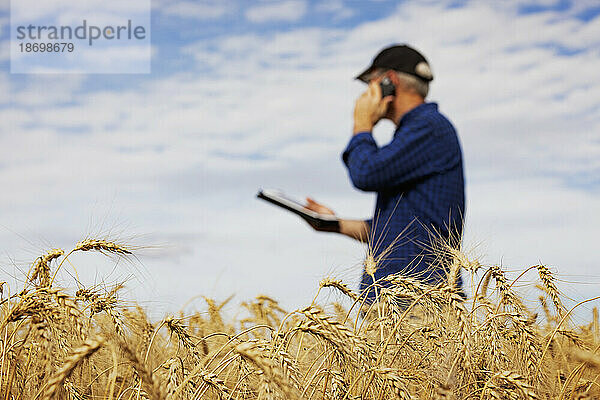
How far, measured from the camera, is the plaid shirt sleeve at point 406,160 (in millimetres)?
4062

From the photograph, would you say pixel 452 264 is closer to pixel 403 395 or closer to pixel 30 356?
pixel 403 395

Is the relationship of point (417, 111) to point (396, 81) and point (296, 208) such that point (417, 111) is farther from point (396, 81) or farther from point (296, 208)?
point (296, 208)

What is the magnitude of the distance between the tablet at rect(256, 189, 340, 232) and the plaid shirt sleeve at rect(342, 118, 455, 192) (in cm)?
49

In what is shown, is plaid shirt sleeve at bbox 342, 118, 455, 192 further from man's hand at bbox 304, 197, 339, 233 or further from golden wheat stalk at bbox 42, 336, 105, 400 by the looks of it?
golden wheat stalk at bbox 42, 336, 105, 400

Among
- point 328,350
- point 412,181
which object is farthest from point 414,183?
point 328,350

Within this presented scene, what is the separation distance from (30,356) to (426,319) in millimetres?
1503

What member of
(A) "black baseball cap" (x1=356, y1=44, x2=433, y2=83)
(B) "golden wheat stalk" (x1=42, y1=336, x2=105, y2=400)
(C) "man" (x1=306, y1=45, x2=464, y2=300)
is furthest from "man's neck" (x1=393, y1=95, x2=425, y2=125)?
(B) "golden wheat stalk" (x1=42, y1=336, x2=105, y2=400)

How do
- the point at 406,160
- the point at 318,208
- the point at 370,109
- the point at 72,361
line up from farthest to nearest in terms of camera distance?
the point at 318,208 → the point at 370,109 → the point at 406,160 → the point at 72,361

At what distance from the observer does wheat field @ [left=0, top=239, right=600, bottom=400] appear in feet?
5.70

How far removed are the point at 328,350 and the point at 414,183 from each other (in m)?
2.32

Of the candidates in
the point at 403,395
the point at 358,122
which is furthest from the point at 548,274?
the point at 358,122

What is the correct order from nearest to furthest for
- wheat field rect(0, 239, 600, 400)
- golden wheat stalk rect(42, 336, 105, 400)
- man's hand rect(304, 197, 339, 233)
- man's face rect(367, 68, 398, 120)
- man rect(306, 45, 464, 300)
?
golden wheat stalk rect(42, 336, 105, 400) < wheat field rect(0, 239, 600, 400) < man rect(306, 45, 464, 300) < man's face rect(367, 68, 398, 120) < man's hand rect(304, 197, 339, 233)

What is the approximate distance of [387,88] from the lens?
457 cm

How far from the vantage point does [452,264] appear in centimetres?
284
